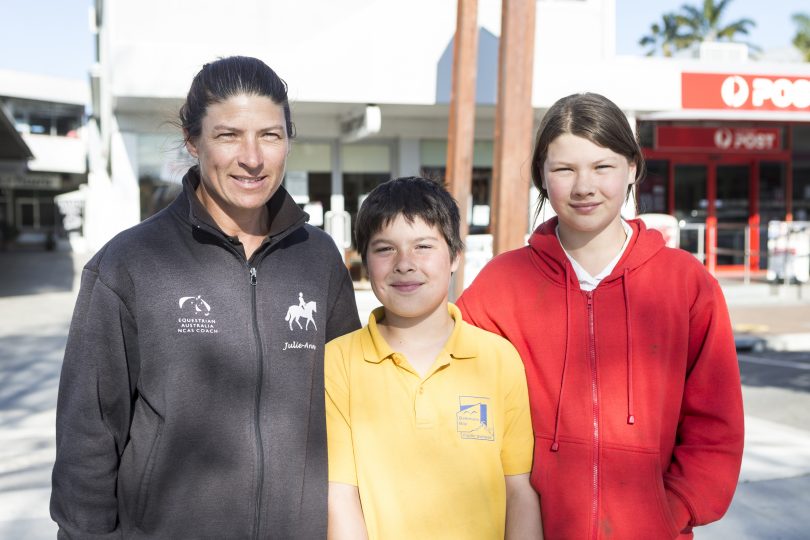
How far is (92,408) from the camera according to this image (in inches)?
72.9

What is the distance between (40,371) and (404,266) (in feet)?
24.1

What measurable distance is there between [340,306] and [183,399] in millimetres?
562

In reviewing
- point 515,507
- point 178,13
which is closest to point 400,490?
point 515,507

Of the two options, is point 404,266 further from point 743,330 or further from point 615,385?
point 743,330

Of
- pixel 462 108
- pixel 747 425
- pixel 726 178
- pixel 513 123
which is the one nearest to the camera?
pixel 747 425

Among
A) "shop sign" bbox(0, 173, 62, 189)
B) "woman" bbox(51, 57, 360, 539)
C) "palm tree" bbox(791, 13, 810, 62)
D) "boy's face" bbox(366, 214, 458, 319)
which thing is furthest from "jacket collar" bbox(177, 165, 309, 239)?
"palm tree" bbox(791, 13, 810, 62)

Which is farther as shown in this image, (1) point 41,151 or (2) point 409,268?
(1) point 41,151

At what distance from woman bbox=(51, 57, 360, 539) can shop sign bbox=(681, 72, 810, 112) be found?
39.9 ft

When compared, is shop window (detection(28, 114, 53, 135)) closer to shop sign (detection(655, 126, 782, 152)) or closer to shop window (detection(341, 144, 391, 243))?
shop window (detection(341, 144, 391, 243))

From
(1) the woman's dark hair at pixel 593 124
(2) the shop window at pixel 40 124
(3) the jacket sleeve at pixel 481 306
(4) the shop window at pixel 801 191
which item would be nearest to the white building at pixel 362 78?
(4) the shop window at pixel 801 191

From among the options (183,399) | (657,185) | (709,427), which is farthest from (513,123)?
(657,185)

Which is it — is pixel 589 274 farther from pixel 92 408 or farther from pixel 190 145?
pixel 92 408

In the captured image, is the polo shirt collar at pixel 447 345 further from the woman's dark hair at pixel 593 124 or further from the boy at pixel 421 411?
the woman's dark hair at pixel 593 124

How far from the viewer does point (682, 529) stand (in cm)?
206
